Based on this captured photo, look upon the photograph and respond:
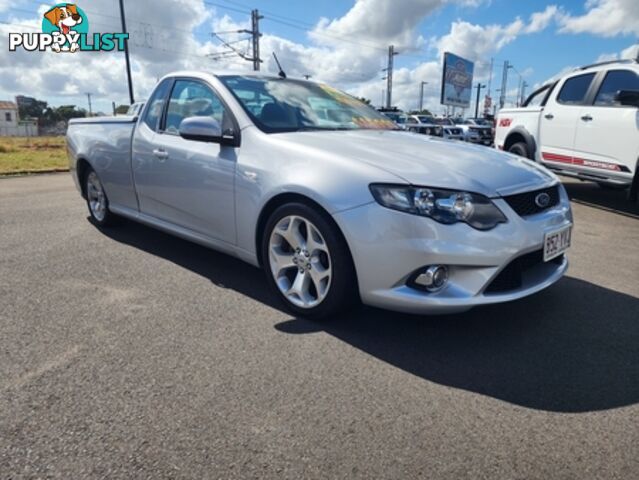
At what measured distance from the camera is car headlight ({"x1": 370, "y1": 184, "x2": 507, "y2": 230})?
2.51 meters

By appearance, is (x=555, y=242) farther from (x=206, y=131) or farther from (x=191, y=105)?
(x=191, y=105)

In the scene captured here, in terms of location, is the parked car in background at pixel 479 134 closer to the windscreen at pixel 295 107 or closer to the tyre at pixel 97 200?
the windscreen at pixel 295 107

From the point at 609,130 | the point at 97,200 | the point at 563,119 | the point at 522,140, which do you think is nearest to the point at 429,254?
the point at 97,200

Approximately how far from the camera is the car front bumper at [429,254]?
8.16 ft

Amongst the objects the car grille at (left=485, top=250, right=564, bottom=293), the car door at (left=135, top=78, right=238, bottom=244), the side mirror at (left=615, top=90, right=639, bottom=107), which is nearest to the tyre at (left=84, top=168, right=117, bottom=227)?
the car door at (left=135, top=78, right=238, bottom=244)

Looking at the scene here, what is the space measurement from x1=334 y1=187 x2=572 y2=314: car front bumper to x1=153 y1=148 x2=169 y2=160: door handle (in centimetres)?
183

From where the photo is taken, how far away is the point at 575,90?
7230mm

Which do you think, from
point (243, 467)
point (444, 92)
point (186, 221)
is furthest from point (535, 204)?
point (444, 92)

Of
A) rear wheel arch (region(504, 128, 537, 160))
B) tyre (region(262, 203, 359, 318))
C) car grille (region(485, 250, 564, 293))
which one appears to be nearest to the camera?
car grille (region(485, 250, 564, 293))

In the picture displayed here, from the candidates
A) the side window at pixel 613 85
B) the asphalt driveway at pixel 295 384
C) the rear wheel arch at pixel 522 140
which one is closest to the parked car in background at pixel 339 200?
the asphalt driveway at pixel 295 384

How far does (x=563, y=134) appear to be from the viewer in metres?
7.27

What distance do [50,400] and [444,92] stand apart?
123 ft

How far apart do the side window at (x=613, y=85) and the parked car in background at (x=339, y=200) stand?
4.22 meters

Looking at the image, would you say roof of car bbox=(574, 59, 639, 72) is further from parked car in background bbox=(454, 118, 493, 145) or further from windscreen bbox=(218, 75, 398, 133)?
parked car in background bbox=(454, 118, 493, 145)
